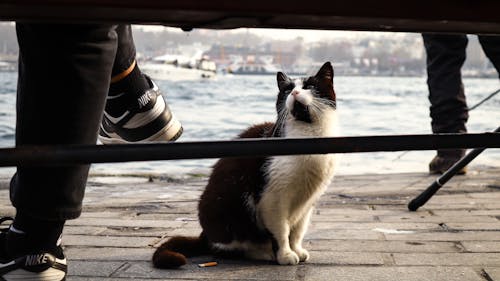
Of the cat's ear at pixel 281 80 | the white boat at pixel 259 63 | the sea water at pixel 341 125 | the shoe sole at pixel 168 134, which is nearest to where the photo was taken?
the shoe sole at pixel 168 134

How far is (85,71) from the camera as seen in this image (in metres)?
1.20

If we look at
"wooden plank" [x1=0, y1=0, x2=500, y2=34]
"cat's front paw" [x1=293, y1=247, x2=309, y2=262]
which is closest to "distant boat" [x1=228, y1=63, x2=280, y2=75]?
"cat's front paw" [x1=293, y1=247, x2=309, y2=262]

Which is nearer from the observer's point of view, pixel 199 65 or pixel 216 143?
pixel 216 143

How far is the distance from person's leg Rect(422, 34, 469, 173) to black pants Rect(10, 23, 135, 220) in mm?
3265

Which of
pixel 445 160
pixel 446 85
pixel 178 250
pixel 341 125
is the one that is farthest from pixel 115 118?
pixel 341 125

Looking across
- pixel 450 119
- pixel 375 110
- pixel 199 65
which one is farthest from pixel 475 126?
pixel 199 65

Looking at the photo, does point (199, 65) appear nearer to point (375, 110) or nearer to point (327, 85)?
point (375, 110)

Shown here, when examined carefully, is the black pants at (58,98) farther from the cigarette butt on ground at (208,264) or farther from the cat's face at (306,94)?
the cat's face at (306,94)

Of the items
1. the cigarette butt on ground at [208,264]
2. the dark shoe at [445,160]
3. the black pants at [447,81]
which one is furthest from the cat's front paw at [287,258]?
the black pants at [447,81]

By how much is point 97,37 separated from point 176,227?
4.93 ft

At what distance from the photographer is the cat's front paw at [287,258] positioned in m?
2.03

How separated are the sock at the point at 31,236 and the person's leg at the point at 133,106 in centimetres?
49

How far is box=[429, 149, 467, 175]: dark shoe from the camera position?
162 inches

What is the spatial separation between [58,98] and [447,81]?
3.47 metres
